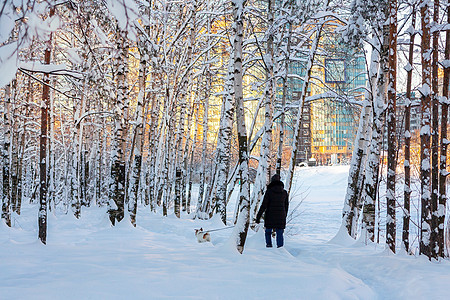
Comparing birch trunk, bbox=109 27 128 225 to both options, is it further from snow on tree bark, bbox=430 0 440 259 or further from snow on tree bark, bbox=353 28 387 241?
snow on tree bark, bbox=430 0 440 259

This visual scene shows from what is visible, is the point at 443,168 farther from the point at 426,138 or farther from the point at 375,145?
the point at 375,145

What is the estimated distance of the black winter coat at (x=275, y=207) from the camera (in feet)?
25.3

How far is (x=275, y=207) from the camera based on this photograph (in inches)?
305

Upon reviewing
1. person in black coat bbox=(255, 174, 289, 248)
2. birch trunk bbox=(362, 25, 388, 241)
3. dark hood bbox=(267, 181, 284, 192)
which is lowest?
person in black coat bbox=(255, 174, 289, 248)

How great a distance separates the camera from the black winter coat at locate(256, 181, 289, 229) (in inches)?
304

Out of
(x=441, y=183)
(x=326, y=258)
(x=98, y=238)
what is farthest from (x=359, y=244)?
(x=98, y=238)

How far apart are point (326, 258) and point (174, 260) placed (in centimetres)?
323

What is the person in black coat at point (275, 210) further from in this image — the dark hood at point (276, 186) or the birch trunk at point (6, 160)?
the birch trunk at point (6, 160)

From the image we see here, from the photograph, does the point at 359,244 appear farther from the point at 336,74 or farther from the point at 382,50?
the point at 336,74

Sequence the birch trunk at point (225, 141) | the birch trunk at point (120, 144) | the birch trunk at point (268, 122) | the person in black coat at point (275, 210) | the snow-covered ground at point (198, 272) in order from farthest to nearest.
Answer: the birch trunk at point (225, 141), the birch trunk at point (120, 144), the birch trunk at point (268, 122), the person in black coat at point (275, 210), the snow-covered ground at point (198, 272)

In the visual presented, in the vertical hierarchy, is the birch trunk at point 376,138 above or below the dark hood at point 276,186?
above

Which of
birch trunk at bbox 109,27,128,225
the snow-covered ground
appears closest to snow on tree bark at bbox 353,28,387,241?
the snow-covered ground

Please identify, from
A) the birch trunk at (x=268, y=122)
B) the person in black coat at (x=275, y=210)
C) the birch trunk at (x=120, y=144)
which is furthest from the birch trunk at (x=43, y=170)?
the birch trunk at (x=268, y=122)

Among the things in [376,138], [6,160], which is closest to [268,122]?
[376,138]
